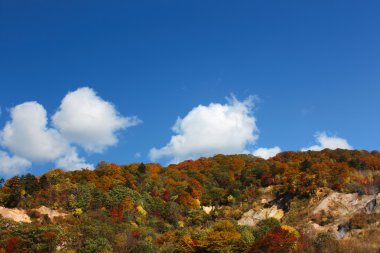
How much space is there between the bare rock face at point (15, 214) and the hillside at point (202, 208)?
0.11 meters

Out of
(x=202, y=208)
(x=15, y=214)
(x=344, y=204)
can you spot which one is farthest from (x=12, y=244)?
(x=344, y=204)

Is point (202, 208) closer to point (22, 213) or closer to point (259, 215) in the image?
point (259, 215)

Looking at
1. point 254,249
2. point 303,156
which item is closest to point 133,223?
point 254,249

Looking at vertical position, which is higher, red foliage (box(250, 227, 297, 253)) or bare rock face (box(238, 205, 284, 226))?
bare rock face (box(238, 205, 284, 226))

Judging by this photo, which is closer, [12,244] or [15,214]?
[12,244]

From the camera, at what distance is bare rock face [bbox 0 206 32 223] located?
45.6 meters

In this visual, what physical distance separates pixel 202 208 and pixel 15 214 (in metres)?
26.9

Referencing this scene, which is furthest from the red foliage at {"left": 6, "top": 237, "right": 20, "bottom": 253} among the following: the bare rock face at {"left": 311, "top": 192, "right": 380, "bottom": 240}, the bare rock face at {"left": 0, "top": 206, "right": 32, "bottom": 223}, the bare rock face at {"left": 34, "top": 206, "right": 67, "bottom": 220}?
the bare rock face at {"left": 311, "top": 192, "right": 380, "bottom": 240}

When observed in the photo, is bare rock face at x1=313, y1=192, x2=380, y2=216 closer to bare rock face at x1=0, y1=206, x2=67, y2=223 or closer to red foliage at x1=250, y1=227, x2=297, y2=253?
red foliage at x1=250, y1=227, x2=297, y2=253

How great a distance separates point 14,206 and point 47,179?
792 centimetres

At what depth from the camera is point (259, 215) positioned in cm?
5494

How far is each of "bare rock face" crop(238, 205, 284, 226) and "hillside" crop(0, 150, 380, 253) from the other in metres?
0.14

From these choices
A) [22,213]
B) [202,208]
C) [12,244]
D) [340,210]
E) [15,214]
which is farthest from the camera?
[202,208]

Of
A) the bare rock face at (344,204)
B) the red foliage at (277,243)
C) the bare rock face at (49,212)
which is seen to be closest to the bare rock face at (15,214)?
the bare rock face at (49,212)
